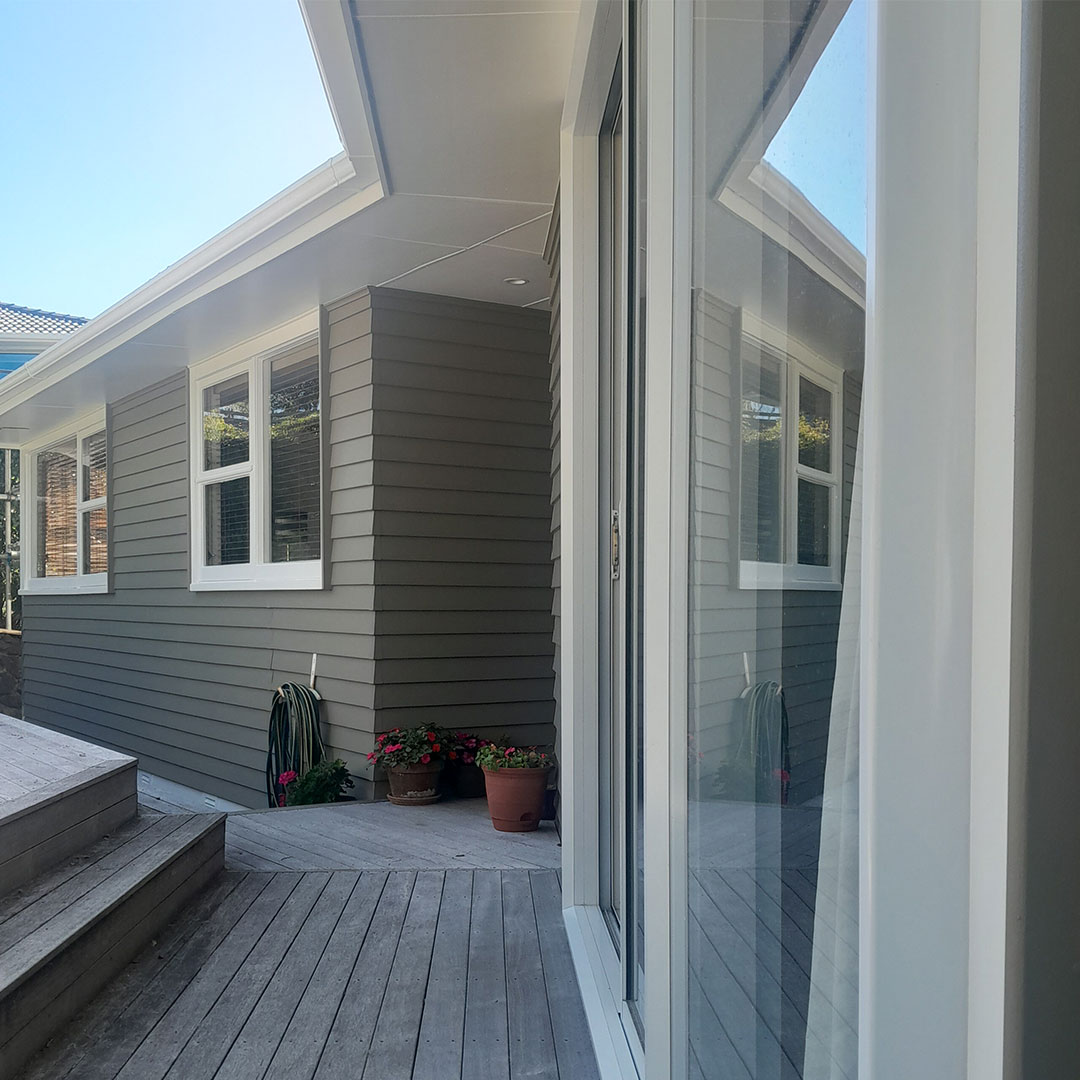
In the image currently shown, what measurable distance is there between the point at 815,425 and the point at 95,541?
301 inches

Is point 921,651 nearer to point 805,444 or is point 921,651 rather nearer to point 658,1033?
point 805,444

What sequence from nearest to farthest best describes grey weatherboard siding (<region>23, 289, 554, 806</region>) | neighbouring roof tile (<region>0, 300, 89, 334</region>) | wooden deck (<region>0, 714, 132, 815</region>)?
wooden deck (<region>0, 714, 132, 815</region>)
grey weatherboard siding (<region>23, 289, 554, 806</region>)
neighbouring roof tile (<region>0, 300, 89, 334</region>)

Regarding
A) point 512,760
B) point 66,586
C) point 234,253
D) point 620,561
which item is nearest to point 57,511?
A: point 66,586

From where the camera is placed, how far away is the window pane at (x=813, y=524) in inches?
23.8

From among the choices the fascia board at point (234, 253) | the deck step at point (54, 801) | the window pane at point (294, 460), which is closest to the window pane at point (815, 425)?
the deck step at point (54, 801)

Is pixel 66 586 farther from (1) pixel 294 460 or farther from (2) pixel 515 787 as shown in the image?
(2) pixel 515 787

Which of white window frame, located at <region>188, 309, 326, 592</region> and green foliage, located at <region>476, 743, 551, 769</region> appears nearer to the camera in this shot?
green foliage, located at <region>476, 743, 551, 769</region>

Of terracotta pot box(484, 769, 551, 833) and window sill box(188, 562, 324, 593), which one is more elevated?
window sill box(188, 562, 324, 593)

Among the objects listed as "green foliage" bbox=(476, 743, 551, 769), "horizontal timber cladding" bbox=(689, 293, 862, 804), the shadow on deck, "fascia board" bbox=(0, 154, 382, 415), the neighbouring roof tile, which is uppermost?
the neighbouring roof tile

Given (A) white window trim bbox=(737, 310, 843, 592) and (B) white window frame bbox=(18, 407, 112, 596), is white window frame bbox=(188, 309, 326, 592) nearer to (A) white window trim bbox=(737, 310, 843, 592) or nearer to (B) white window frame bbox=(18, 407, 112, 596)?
(B) white window frame bbox=(18, 407, 112, 596)

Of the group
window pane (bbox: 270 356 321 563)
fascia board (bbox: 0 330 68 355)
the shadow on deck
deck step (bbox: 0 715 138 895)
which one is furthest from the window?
the shadow on deck

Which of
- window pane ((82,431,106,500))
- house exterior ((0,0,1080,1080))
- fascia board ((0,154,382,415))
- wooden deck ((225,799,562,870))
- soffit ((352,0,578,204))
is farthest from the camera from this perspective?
window pane ((82,431,106,500))

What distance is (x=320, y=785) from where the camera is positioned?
434cm

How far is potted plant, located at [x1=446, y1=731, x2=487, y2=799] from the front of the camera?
14.3 ft
